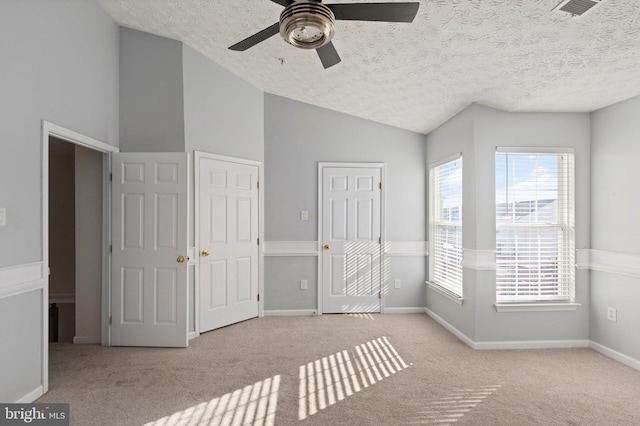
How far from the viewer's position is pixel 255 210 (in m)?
4.77

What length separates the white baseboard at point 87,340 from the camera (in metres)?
3.74

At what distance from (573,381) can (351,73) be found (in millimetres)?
3437

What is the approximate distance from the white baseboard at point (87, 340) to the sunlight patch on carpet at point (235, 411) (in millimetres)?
1907

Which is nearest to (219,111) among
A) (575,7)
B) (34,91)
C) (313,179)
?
(313,179)

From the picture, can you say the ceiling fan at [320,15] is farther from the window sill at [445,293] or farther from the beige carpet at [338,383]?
the window sill at [445,293]

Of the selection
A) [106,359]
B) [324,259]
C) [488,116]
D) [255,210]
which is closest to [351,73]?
[488,116]

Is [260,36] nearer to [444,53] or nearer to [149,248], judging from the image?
[444,53]

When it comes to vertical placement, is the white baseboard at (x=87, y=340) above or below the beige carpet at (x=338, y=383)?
above

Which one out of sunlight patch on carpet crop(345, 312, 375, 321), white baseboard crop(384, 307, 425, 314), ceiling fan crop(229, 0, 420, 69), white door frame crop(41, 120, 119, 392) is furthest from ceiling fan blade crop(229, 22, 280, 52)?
white baseboard crop(384, 307, 425, 314)

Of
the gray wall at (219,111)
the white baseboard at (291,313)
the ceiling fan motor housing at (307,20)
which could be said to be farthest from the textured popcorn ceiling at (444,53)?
the white baseboard at (291,313)

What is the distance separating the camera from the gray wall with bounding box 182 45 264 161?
395cm

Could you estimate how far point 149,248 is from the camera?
367 cm

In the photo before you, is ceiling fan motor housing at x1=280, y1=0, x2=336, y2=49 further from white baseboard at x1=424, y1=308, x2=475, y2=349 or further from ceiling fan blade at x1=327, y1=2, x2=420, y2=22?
white baseboard at x1=424, y1=308, x2=475, y2=349

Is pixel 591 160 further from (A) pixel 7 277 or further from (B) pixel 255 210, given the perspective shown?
(A) pixel 7 277
